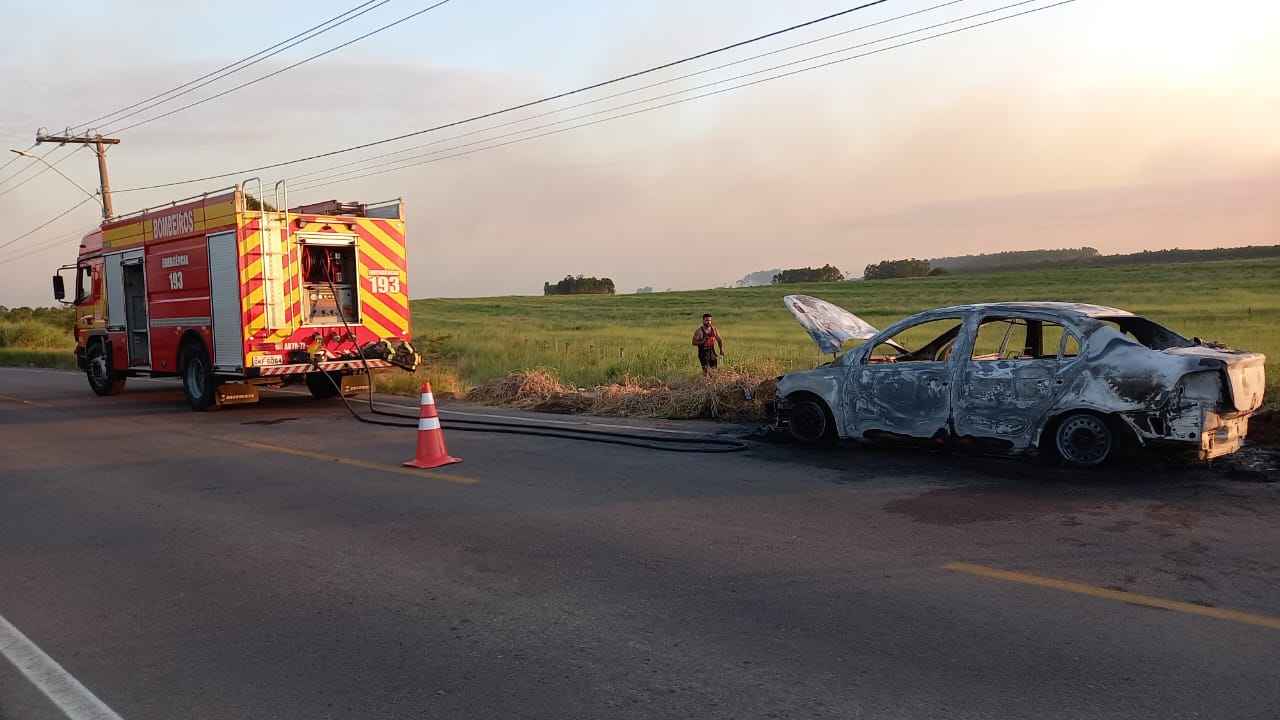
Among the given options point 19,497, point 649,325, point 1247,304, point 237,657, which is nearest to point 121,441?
point 19,497

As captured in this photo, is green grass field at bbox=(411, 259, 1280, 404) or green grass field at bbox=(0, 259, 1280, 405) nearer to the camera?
green grass field at bbox=(0, 259, 1280, 405)

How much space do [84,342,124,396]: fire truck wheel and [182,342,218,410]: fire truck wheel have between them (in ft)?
11.3

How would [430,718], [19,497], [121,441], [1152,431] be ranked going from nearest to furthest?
[430,718] < [1152,431] < [19,497] < [121,441]

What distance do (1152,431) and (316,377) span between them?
13.2 m

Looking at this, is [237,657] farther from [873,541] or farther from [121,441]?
[121,441]

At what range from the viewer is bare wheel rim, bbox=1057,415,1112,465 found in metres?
7.89

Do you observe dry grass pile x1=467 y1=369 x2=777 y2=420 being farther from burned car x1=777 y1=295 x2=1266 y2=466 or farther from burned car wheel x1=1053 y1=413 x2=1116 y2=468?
burned car wheel x1=1053 y1=413 x2=1116 y2=468

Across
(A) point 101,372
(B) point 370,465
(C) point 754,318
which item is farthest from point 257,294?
(C) point 754,318

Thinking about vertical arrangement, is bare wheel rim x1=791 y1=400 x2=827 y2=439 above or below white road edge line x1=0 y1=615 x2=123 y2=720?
above

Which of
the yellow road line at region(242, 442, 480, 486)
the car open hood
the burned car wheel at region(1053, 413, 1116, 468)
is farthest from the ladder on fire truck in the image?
the burned car wheel at region(1053, 413, 1116, 468)

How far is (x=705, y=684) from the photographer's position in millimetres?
3910

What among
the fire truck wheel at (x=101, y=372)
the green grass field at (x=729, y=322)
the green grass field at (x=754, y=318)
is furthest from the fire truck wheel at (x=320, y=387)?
the fire truck wheel at (x=101, y=372)

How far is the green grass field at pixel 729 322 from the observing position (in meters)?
18.9

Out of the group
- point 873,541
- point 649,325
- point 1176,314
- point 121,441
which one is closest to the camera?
point 873,541
